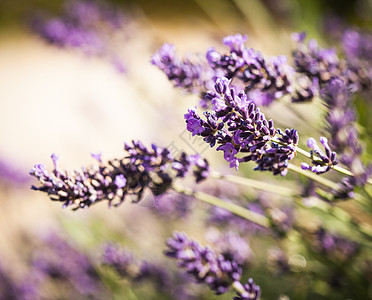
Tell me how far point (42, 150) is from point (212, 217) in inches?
117

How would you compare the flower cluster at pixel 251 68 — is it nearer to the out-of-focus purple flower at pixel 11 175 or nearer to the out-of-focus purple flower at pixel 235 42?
the out-of-focus purple flower at pixel 235 42

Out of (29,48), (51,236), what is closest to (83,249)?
(51,236)

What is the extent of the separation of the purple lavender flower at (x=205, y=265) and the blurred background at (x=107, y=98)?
0.42ft

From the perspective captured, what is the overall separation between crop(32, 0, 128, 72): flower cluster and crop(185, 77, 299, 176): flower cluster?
971 mm

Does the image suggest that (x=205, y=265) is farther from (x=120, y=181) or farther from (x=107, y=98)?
(x=107, y=98)

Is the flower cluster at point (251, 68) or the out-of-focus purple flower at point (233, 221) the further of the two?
the out-of-focus purple flower at point (233, 221)

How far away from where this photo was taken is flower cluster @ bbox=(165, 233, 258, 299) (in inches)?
27.5

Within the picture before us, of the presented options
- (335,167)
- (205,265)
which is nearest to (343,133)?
(335,167)

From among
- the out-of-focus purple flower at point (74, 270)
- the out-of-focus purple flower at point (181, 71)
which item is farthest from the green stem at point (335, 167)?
the out-of-focus purple flower at point (74, 270)

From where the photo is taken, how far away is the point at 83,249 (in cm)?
126

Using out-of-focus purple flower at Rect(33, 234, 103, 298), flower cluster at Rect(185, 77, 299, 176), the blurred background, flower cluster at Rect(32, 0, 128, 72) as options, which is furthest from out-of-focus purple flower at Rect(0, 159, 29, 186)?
flower cluster at Rect(185, 77, 299, 176)

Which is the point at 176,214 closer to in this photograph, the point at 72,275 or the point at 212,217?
the point at 212,217

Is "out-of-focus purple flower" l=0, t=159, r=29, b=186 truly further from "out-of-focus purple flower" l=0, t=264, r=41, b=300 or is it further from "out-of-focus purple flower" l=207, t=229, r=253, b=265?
"out-of-focus purple flower" l=207, t=229, r=253, b=265

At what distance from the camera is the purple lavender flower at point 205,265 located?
699 mm
